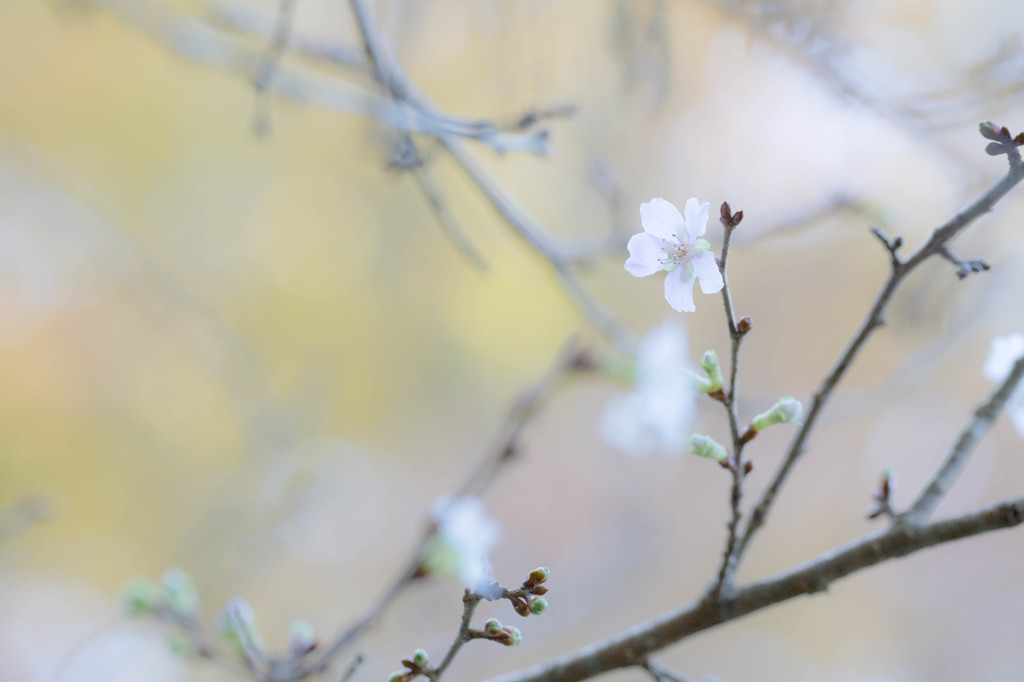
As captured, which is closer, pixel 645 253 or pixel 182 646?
pixel 645 253

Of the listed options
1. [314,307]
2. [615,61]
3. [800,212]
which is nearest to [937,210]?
[800,212]

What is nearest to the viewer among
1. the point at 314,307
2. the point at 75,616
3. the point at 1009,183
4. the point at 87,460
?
the point at 1009,183

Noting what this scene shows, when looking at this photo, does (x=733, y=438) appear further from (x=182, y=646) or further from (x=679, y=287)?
(x=182, y=646)

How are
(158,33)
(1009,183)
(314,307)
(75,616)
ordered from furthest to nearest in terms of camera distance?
(314,307), (75,616), (158,33), (1009,183)

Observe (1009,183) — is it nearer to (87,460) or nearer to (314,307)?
(314,307)

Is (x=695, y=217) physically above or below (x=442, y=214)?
below

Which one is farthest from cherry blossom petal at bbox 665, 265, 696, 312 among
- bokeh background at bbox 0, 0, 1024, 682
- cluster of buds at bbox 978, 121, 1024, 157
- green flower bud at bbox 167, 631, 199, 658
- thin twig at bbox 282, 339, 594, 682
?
bokeh background at bbox 0, 0, 1024, 682

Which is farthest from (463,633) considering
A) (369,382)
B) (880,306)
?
(369,382)
